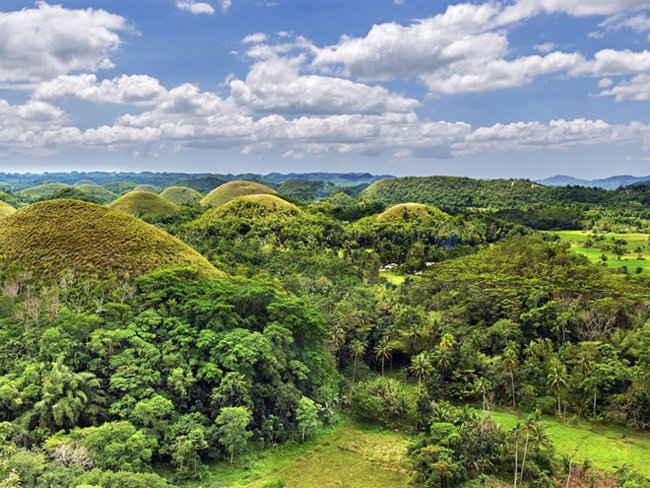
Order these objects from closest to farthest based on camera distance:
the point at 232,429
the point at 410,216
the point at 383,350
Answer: the point at 232,429, the point at 383,350, the point at 410,216

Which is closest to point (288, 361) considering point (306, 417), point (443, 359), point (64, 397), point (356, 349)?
point (306, 417)

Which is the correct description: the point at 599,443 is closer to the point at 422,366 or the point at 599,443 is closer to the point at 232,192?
the point at 422,366

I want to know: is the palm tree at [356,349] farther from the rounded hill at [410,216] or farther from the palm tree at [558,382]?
the rounded hill at [410,216]

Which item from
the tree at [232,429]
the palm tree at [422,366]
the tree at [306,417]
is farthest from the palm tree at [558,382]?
the tree at [232,429]

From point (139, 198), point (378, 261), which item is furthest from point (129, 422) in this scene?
point (139, 198)

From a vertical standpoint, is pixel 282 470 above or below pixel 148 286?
below

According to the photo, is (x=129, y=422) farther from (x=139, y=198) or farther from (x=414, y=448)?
(x=139, y=198)
